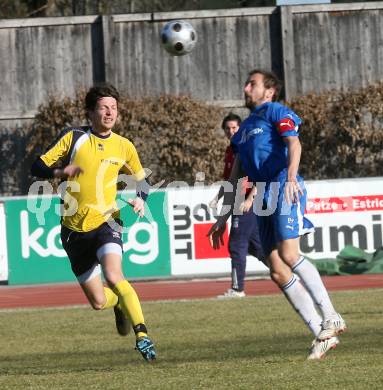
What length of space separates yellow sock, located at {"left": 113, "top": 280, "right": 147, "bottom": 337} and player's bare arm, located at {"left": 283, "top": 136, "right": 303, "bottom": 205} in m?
1.45

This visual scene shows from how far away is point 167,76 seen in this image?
27.0 m

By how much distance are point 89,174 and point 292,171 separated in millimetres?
1961

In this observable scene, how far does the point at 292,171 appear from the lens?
8312 millimetres

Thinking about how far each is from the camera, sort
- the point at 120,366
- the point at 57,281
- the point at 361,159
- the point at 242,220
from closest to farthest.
Result: 1. the point at 120,366
2. the point at 242,220
3. the point at 57,281
4. the point at 361,159

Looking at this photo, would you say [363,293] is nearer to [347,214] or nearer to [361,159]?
[347,214]

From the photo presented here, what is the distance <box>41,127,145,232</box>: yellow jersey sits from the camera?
9.50 meters

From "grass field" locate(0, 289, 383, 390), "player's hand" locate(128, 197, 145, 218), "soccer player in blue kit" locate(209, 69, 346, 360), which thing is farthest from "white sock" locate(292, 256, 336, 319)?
"player's hand" locate(128, 197, 145, 218)

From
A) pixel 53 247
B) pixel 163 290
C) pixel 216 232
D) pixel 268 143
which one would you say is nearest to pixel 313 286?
pixel 216 232

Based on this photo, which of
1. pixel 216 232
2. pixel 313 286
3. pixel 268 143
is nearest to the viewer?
pixel 313 286

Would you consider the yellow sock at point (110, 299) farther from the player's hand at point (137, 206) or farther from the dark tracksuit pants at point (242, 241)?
the dark tracksuit pants at point (242, 241)

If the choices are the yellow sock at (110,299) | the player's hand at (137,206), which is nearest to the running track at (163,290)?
the yellow sock at (110,299)

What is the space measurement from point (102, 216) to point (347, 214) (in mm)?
9968

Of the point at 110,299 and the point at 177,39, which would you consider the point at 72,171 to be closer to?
the point at 110,299

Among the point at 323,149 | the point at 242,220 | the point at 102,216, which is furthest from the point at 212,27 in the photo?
the point at 102,216
